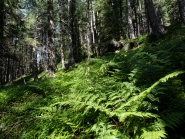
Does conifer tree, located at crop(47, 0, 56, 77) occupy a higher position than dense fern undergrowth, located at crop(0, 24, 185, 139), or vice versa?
conifer tree, located at crop(47, 0, 56, 77)

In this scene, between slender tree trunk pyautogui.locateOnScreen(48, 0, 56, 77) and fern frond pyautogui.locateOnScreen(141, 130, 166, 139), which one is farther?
slender tree trunk pyautogui.locateOnScreen(48, 0, 56, 77)

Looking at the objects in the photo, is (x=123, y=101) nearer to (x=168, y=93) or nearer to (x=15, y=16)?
(x=168, y=93)

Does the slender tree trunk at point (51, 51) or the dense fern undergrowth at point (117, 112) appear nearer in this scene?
the dense fern undergrowth at point (117, 112)

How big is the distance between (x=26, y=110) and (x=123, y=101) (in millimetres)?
2497

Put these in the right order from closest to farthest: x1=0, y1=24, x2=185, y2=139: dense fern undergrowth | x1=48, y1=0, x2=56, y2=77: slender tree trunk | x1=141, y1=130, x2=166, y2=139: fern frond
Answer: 1. x1=141, y1=130, x2=166, y2=139: fern frond
2. x1=0, y1=24, x2=185, y2=139: dense fern undergrowth
3. x1=48, y1=0, x2=56, y2=77: slender tree trunk

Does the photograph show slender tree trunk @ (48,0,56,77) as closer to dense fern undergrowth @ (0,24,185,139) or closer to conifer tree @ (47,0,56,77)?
conifer tree @ (47,0,56,77)

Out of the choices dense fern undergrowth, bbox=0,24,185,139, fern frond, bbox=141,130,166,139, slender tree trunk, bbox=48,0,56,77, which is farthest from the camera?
slender tree trunk, bbox=48,0,56,77

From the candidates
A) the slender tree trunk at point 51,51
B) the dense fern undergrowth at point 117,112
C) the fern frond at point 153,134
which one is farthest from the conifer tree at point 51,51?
the fern frond at point 153,134

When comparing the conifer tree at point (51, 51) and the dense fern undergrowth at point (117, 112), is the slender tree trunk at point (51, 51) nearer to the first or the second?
the conifer tree at point (51, 51)

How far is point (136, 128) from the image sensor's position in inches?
108

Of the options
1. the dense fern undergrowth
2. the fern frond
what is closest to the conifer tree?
the dense fern undergrowth

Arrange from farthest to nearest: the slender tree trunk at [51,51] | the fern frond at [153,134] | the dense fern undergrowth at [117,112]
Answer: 1. the slender tree trunk at [51,51]
2. the dense fern undergrowth at [117,112]
3. the fern frond at [153,134]

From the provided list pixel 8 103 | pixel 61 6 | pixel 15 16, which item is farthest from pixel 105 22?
pixel 8 103

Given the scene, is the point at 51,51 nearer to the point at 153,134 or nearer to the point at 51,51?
the point at 51,51
